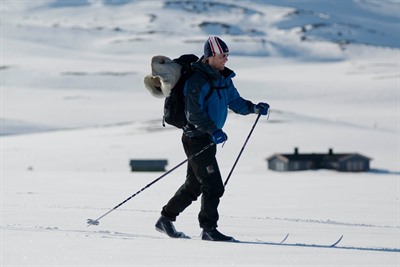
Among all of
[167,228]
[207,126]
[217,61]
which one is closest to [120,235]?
[167,228]

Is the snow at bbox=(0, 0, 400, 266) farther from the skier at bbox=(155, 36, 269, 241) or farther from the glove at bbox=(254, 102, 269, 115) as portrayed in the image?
the glove at bbox=(254, 102, 269, 115)

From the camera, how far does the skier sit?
7094mm

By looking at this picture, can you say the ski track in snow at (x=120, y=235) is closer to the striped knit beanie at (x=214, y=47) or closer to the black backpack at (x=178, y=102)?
the black backpack at (x=178, y=102)

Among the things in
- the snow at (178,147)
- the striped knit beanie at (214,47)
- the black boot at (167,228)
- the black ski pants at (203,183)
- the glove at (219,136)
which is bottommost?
the snow at (178,147)

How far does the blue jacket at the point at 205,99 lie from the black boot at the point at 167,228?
30.9 inches

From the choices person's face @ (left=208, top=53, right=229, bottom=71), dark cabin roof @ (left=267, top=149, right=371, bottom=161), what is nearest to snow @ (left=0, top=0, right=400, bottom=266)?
dark cabin roof @ (left=267, top=149, right=371, bottom=161)

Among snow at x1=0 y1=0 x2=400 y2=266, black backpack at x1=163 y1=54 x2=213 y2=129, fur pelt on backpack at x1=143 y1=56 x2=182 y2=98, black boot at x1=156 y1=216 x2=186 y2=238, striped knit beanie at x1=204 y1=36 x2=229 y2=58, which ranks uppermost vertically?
striped knit beanie at x1=204 y1=36 x2=229 y2=58

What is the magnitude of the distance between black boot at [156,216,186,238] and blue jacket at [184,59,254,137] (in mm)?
784

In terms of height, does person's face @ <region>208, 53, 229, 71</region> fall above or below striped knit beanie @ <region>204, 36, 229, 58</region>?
below

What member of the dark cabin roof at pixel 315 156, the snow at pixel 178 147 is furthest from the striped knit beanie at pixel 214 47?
the dark cabin roof at pixel 315 156

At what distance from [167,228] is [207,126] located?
1.00 meters

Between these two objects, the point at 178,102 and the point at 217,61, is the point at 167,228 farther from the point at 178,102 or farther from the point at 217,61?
the point at 217,61

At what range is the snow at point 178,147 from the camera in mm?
6262

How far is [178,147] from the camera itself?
60.4 metres
